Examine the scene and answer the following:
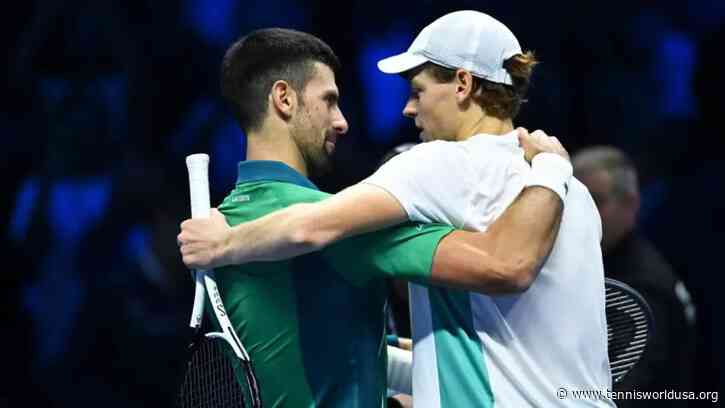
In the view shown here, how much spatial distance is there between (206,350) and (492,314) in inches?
27.0

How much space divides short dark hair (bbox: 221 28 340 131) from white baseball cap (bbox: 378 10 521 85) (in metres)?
0.25

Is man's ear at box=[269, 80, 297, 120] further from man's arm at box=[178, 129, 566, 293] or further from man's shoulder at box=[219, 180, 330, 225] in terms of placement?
man's arm at box=[178, 129, 566, 293]

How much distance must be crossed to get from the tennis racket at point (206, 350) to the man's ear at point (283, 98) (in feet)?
0.76

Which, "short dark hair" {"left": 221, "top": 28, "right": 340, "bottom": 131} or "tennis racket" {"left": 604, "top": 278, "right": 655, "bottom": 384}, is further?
"tennis racket" {"left": 604, "top": 278, "right": 655, "bottom": 384}

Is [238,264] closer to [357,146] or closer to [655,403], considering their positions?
[655,403]

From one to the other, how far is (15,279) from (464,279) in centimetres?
340

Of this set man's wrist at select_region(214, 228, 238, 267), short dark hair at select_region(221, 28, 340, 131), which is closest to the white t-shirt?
man's wrist at select_region(214, 228, 238, 267)

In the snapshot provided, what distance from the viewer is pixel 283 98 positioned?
2891 millimetres

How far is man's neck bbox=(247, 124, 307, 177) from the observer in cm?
284

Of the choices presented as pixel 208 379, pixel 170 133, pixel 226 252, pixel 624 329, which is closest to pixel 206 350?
pixel 208 379

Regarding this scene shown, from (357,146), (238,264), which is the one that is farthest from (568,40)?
(238,264)

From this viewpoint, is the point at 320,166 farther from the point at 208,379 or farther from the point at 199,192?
the point at 208,379

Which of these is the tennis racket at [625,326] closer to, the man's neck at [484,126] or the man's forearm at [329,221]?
the man's neck at [484,126]

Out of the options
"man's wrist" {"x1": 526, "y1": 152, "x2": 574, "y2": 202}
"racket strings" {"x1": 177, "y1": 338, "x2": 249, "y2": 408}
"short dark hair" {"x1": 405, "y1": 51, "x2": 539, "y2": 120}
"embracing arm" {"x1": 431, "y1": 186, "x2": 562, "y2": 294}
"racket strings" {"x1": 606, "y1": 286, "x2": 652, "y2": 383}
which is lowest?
"racket strings" {"x1": 606, "y1": 286, "x2": 652, "y2": 383}
